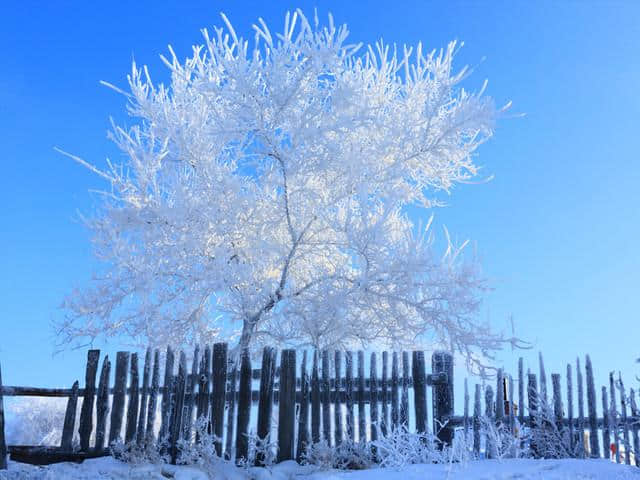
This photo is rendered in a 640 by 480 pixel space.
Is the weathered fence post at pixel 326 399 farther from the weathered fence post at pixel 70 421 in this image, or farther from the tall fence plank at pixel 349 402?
the weathered fence post at pixel 70 421

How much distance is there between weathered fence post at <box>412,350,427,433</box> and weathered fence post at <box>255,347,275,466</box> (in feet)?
7.60

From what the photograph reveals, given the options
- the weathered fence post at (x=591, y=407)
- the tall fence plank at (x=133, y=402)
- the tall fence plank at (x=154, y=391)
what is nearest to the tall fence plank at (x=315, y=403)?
the tall fence plank at (x=154, y=391)

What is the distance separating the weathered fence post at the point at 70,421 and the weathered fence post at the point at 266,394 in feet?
13.2

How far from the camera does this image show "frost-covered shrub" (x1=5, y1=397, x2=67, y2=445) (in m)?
16.7

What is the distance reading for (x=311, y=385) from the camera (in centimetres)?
1040

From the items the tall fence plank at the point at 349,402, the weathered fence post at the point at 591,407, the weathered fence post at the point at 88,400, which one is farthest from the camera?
the weathered fence post at the point at 88,400

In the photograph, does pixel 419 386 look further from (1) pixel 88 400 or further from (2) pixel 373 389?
(1) pixel 88 400

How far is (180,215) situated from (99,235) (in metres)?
2.35

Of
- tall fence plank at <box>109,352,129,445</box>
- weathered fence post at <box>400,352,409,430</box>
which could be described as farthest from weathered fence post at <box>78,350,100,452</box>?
weathered fence post at <box>400,352,409,430</box>

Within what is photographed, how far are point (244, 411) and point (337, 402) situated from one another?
1538 millimetres

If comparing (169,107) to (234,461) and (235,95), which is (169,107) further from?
(234,461)

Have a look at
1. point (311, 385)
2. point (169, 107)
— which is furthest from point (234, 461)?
point (169, 107)

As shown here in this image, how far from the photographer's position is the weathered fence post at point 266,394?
33.8ft

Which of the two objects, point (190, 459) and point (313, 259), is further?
point (313, 259)
